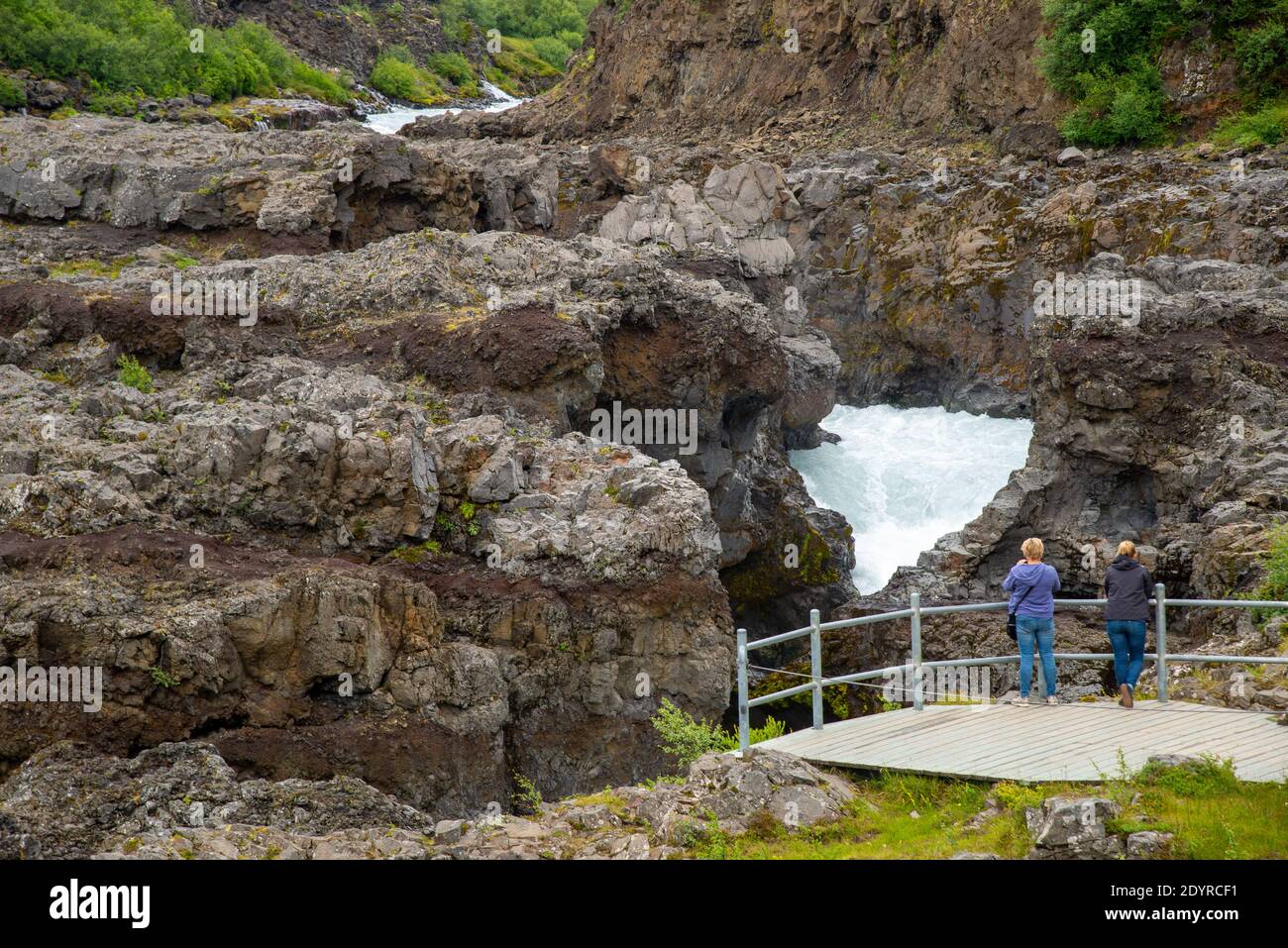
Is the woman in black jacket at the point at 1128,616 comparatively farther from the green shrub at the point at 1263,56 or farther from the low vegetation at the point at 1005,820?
the green shrub at the point at 1263,56

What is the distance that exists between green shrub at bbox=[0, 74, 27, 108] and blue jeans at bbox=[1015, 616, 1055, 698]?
147 ft

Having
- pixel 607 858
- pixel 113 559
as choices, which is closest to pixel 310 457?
pixel 113 559

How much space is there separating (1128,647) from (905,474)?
28.7m

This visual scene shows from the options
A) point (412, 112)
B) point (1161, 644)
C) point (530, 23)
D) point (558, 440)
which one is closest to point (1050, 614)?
point (1161, 644)

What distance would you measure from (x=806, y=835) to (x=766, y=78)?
52.8 m

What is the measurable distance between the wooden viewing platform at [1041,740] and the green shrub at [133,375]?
14.3m

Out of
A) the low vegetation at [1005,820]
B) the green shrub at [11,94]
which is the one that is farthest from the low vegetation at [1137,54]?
the low vegetation at [1005,820]

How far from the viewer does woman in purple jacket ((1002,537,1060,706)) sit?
44.9ft

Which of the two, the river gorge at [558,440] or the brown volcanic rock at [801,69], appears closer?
the river gorge at [558,440]

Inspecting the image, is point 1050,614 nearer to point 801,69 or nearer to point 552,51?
point 801,69

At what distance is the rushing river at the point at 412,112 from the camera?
70750mm

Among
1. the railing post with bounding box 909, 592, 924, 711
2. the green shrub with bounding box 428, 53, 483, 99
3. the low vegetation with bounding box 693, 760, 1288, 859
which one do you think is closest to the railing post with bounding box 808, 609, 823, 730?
the railing post with bounding box 909, 592, 924, 711

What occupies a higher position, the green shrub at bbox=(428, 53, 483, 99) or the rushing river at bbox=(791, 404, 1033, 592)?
the green shrub at bbox=(428, 53, 483, 99)

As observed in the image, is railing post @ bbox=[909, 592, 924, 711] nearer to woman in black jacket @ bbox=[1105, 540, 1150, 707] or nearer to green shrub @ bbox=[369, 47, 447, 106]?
woman in black jacket @ bbox=[1105, 540, 1150, 707]
